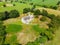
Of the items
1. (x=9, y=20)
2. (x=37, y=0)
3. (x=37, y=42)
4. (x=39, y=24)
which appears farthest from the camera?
(x=37, y=0)

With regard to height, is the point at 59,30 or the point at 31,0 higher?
the point at 59,30

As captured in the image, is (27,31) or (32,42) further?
(27,31)

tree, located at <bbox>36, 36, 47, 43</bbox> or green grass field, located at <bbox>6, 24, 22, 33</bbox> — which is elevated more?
green grass field, located at <bbox>6, 24, 22, 33</bbox>

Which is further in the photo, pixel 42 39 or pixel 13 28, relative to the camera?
pixel 13 28

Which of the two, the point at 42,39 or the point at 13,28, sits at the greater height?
the point at 13,28

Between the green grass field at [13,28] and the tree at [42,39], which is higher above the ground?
the green grass field at [13,28]

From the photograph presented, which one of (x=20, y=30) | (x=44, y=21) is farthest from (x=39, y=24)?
(x=20, y=30)

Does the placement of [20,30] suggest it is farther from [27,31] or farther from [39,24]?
[39,24]

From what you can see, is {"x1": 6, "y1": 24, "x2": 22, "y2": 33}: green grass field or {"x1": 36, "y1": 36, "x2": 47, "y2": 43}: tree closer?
{"x1": 36, "y1": 36, "x2": 47, "y2": 43}: tree

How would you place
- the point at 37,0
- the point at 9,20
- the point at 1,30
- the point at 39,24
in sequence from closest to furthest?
the point at 1,30 → the point at 39,24 → the point at 9,20 → the point at 37,0

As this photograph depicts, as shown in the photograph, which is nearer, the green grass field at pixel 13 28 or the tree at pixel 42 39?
the tree at pixel 42 39
